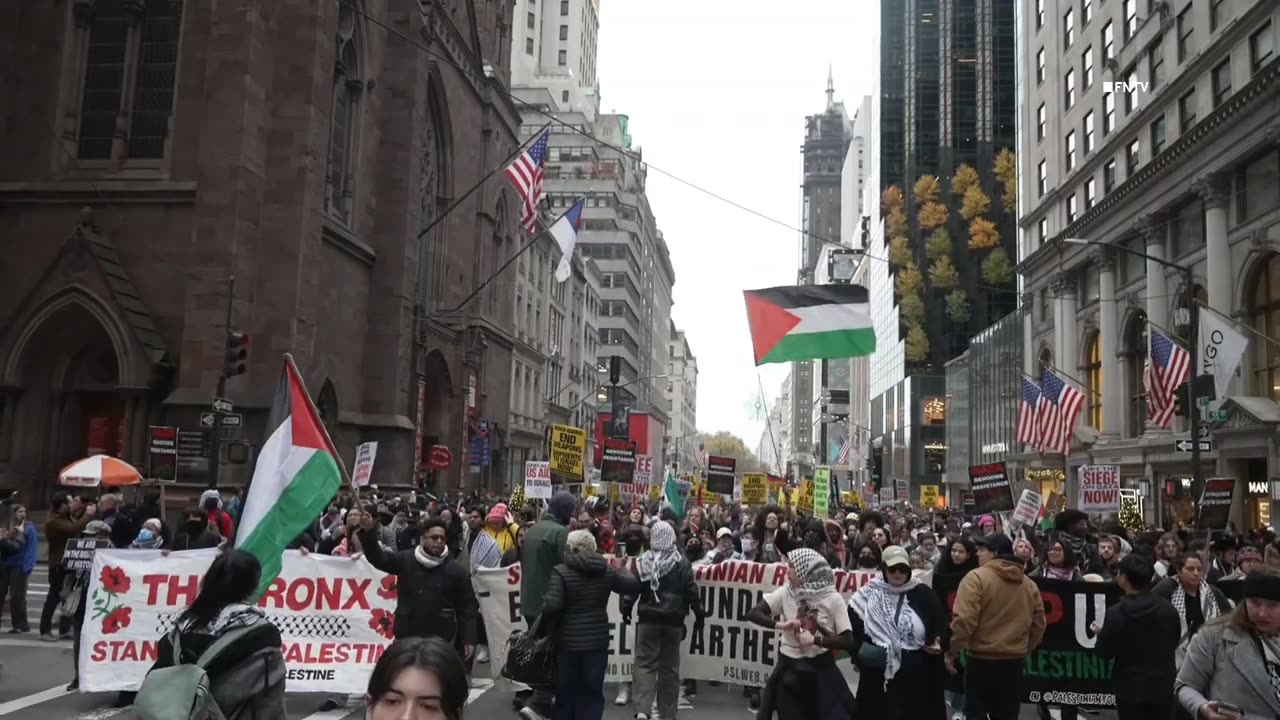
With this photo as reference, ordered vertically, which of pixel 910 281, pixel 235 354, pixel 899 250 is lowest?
pixel 235 354

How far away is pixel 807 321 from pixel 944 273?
71.6 metres

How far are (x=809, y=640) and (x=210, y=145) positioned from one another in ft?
79.3

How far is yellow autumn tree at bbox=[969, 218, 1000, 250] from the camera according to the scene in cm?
8288

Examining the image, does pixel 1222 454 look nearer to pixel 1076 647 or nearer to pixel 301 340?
pixel 1076 647

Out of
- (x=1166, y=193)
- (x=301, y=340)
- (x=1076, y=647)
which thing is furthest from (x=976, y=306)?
(x=1076, y=647)

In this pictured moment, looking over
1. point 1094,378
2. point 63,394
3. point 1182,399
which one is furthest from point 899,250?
point 63,394

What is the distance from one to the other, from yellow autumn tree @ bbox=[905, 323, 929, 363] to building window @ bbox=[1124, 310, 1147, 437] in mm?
44597

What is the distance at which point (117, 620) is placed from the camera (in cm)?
1059

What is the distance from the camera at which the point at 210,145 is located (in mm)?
26781

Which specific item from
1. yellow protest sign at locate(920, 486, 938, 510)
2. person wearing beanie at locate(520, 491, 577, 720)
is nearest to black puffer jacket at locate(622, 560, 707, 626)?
person wearing beanie at locate(520, 491, 577, 720)

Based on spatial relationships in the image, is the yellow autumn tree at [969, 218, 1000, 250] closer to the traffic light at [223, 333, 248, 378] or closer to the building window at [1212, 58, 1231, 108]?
the building window at [1212, 58, 1231, 108]

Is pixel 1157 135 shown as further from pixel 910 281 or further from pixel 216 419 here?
pixel 910 281

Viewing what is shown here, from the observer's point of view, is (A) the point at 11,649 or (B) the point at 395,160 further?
(B) the point at 395,160

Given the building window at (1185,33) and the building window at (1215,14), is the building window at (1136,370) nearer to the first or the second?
the building window at (1185,33)
